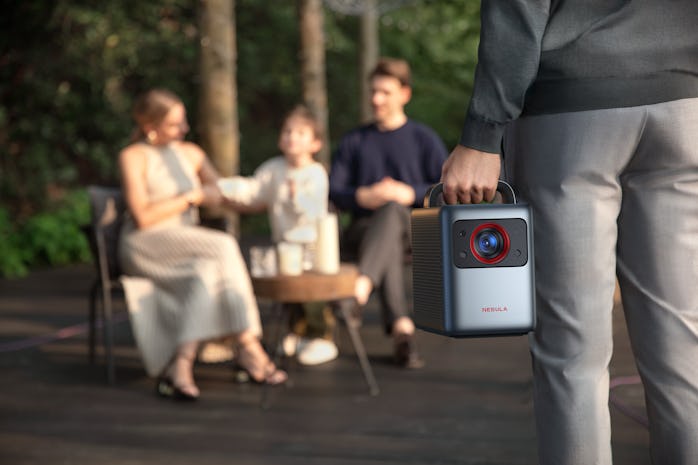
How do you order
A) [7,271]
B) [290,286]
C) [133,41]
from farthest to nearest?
[133,41], [7,271], [290,286]

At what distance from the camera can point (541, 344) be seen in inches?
93.2

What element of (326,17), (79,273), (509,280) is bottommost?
(79,273)

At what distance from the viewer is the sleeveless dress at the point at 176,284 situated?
18.2 ft

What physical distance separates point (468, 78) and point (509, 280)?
68.1 feet

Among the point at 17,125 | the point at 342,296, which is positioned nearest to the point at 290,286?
the point at 342,296

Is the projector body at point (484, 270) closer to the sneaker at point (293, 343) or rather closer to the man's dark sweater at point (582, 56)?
the man's dark sweater at point (582, 56)

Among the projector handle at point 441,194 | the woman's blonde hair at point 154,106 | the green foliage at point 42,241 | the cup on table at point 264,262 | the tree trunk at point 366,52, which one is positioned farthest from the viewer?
the tree trunk at point 366,52

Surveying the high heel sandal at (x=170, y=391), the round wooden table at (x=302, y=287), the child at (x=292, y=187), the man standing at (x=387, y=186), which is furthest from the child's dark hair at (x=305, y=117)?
the high heel sandal at (x=170, y=391)

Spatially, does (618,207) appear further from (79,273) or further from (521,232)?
(79,273)

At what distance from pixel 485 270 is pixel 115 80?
44.0 ft

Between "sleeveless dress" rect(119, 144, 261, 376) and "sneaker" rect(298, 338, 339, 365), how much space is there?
1.51ft

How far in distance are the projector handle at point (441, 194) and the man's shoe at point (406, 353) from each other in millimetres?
3380

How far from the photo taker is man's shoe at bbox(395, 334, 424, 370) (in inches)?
231

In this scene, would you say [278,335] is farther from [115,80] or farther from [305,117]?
[115,80]
